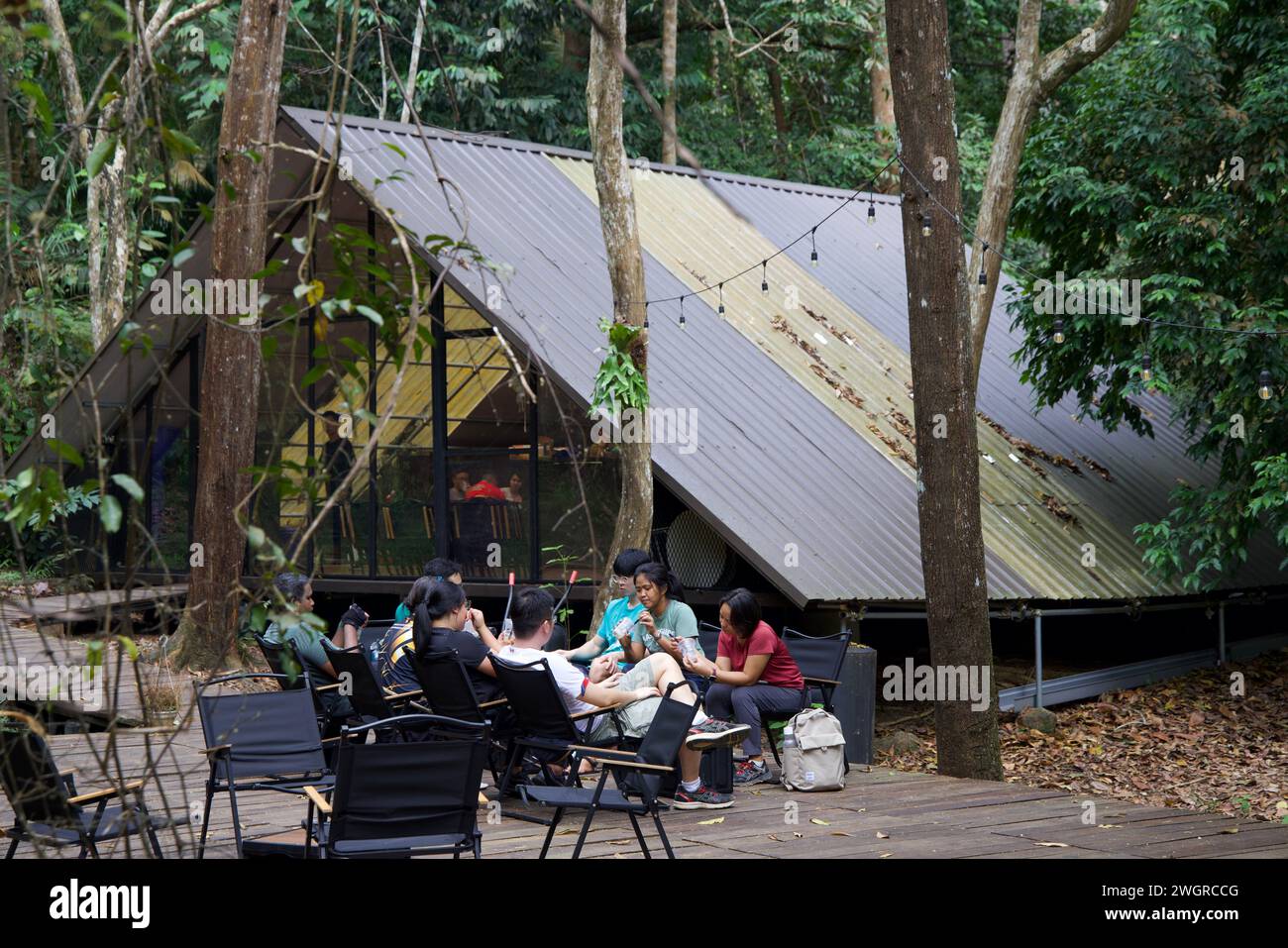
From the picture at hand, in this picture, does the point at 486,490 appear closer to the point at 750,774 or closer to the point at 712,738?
the point at 750,774

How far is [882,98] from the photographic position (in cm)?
2564

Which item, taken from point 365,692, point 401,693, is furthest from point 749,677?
point 365,692

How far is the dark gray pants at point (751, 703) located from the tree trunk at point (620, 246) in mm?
1972

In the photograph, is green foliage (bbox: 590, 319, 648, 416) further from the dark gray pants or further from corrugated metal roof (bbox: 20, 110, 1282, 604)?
the dark gray pants

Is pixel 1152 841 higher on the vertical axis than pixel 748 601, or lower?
lower

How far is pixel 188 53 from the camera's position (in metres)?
22.2

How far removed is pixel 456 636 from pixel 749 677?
1.73 m

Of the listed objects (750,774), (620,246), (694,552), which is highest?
(620,246)

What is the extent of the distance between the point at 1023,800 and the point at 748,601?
6.07 feet

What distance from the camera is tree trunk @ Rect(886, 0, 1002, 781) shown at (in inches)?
Answer: 354

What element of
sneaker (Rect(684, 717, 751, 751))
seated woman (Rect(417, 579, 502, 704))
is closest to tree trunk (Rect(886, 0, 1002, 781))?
sneaker (Rect(684, 717, 751, 751))

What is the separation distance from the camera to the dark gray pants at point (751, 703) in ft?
27.0
